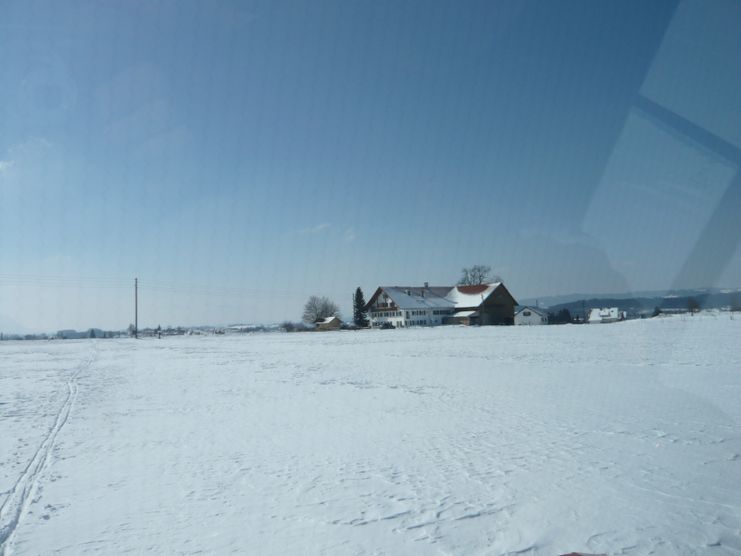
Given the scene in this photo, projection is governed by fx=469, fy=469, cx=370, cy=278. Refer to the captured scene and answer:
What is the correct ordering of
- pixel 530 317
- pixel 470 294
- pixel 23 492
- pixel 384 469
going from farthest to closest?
pixel 470 294
pixel 530 317
pixel 384 469
pixel 23 492

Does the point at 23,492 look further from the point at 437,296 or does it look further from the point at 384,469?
the point at 437,296

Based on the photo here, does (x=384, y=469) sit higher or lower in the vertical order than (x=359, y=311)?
lower

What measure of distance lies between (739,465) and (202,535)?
25.0 ft

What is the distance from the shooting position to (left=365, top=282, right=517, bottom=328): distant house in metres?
83.3

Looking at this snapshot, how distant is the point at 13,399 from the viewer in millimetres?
15250

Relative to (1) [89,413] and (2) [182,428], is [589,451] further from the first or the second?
(1) [89,413]

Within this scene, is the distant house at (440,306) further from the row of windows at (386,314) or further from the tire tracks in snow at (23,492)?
the tire tracks in snow at (23,492)

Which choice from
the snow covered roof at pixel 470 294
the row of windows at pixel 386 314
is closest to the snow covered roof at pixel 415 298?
the snow covered roof at pixel 470 294

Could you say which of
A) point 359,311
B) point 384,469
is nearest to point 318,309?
point 359,311

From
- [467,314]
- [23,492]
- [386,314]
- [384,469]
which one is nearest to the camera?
[23,492]

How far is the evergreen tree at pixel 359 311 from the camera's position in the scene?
93.5 metres

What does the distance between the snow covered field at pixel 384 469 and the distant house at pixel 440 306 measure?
222 feet

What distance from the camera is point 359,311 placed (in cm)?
9375

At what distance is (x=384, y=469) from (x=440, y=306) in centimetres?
8208
